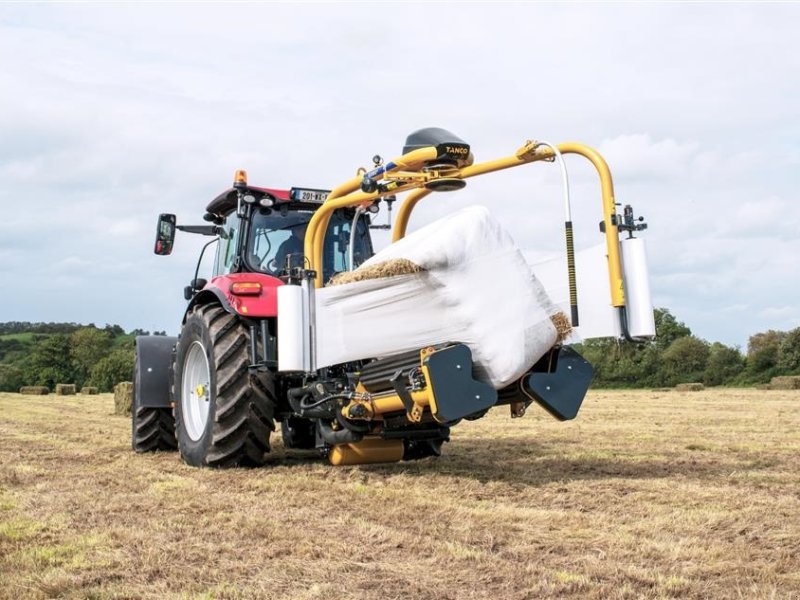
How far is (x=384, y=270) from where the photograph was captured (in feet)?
18.1

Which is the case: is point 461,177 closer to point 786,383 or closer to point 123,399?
point 123,399

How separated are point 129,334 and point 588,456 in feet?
165

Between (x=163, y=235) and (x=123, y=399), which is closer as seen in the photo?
(x=163, y=235)

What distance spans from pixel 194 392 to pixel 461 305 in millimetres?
2824

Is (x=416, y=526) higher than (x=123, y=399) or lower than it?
lower

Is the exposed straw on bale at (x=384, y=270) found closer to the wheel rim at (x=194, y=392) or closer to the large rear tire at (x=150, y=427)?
the wheel rim at (x=194, y=392)

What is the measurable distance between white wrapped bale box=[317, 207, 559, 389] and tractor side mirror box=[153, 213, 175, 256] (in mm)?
2526

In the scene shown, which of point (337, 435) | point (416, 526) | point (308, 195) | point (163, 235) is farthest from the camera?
point (163, 235)

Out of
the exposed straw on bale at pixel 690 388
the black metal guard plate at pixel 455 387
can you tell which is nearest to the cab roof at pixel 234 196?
the black metal guard plate at pixel 455 387

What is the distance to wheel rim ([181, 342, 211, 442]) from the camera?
6992 millimetres

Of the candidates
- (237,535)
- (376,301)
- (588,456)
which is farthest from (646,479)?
(237,535)

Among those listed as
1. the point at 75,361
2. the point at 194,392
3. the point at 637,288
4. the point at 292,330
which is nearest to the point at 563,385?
the point at 637,288

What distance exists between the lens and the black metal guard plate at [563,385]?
5.57 m

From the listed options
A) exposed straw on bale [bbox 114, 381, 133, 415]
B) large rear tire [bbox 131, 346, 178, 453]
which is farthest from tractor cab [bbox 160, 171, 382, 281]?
exposed straw on bale [bbox 114, 381, 133, 415]
